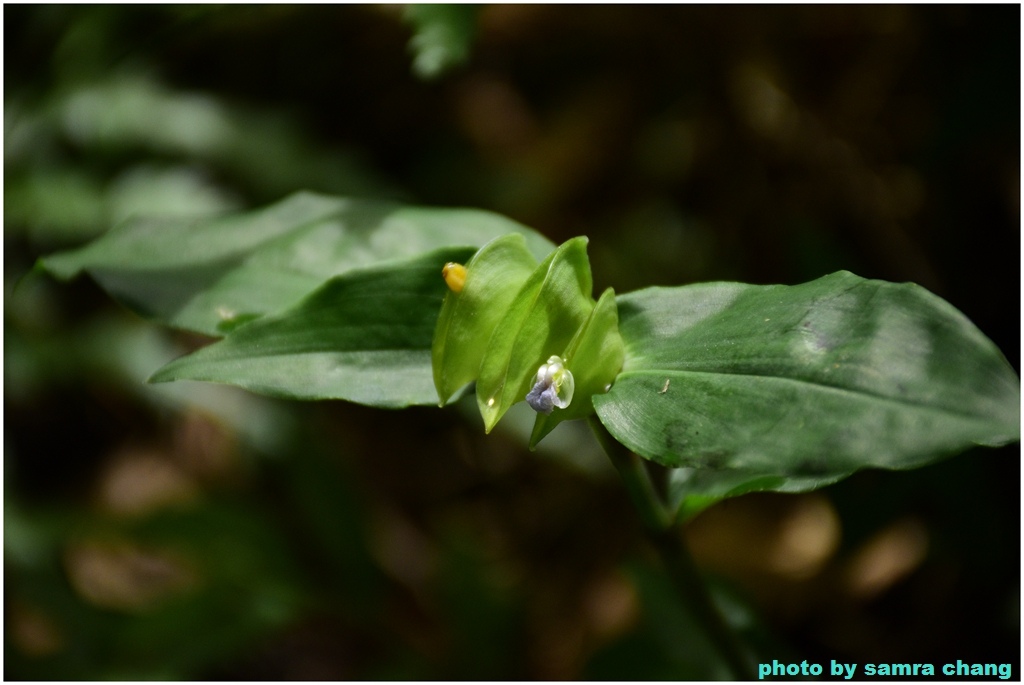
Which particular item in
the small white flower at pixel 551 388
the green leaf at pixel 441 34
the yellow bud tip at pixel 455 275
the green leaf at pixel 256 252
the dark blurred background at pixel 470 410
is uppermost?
the green leaf at pixel 441 34

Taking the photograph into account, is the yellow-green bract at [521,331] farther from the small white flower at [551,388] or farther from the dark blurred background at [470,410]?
the dark blurred background at [470,410]

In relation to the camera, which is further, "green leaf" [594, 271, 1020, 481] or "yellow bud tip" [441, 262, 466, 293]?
"yellow bud tip" [441, 262, 466, 293]

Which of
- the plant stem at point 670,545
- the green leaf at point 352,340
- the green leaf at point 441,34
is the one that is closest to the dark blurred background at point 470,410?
the green leaf at point 441,34

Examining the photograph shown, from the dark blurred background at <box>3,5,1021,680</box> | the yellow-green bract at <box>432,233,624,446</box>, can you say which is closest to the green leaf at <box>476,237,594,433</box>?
the yellow-green bract at <box>432,233,624,446</box>

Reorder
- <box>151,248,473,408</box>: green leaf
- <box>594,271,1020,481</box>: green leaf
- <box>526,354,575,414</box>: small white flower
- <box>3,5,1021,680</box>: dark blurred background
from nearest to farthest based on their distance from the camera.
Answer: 1. <box>594,271,1020,481</box>: green leaf
2. <box>526,354,575,414</box>: small white flower
3. <box>151,248,473,408</box>: green leaf
4. <box>3,5,1021,680</box>: dark blurred background

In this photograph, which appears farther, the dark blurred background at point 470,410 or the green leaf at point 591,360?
the dark blurred background at point 470,410

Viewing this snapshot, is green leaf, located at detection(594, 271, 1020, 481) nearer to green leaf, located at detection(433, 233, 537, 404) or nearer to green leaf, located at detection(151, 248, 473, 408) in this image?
green leaf, located at detection(433, 233, 537, 404)

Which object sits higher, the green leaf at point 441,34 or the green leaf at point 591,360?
the green leaf at point 441,34

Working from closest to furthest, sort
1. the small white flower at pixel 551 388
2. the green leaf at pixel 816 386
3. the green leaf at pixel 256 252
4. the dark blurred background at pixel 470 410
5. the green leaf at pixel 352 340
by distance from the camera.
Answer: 1. the green leaf at pixel 816 386
2. the small white flower at pixel 551 388
3. the green leaf at pixel 352 340
4. the green leaf at pixel 256 252
5. the dark blurred background at pixel 470 410
